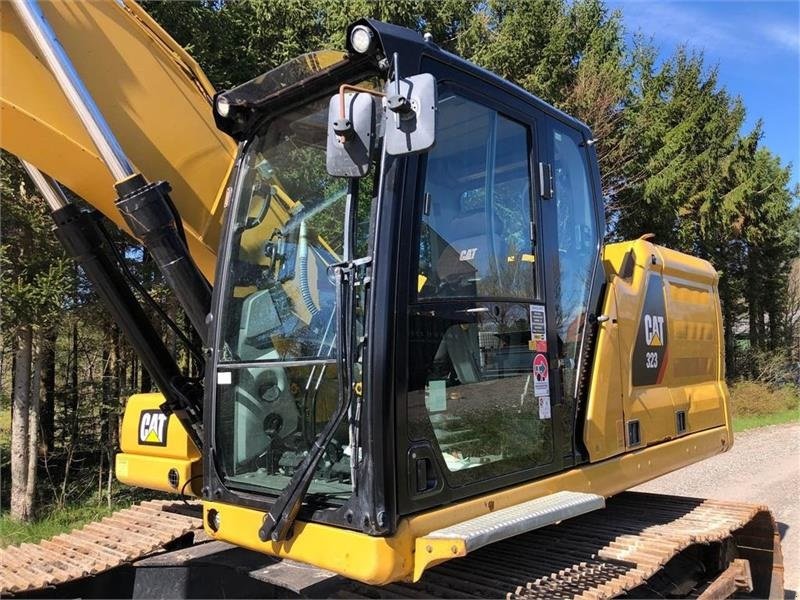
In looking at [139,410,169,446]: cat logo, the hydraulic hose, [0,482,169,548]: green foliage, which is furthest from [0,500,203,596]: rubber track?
[0,482,169,548]: green foliage

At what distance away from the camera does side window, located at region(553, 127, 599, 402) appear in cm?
333

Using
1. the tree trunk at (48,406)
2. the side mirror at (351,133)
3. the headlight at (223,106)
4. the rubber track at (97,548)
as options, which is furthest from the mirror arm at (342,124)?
the tree trunk at (48,406)

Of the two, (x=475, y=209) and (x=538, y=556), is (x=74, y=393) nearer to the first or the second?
(x=538, y=556)

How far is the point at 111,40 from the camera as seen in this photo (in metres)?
3.11

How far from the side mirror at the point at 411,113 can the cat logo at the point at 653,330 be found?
238cm

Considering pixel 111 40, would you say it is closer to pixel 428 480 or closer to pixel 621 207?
pixel 428 480

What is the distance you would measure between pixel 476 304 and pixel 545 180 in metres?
0.83

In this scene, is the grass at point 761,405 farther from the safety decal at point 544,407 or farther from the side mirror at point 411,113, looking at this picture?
the side mirror at point 411,113

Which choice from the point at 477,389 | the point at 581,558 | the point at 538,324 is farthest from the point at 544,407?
the point at 581,558

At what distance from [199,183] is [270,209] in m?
0.59

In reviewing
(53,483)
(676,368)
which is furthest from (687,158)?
(53,483)

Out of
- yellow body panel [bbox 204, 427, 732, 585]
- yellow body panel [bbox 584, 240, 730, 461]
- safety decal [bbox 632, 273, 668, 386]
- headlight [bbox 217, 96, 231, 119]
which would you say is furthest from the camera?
safety decal [bbox 632, 273, 668, 386]

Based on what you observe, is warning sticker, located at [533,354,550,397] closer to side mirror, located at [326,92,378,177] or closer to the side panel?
→ the side panel

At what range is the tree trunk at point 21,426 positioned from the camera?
25.0ft
